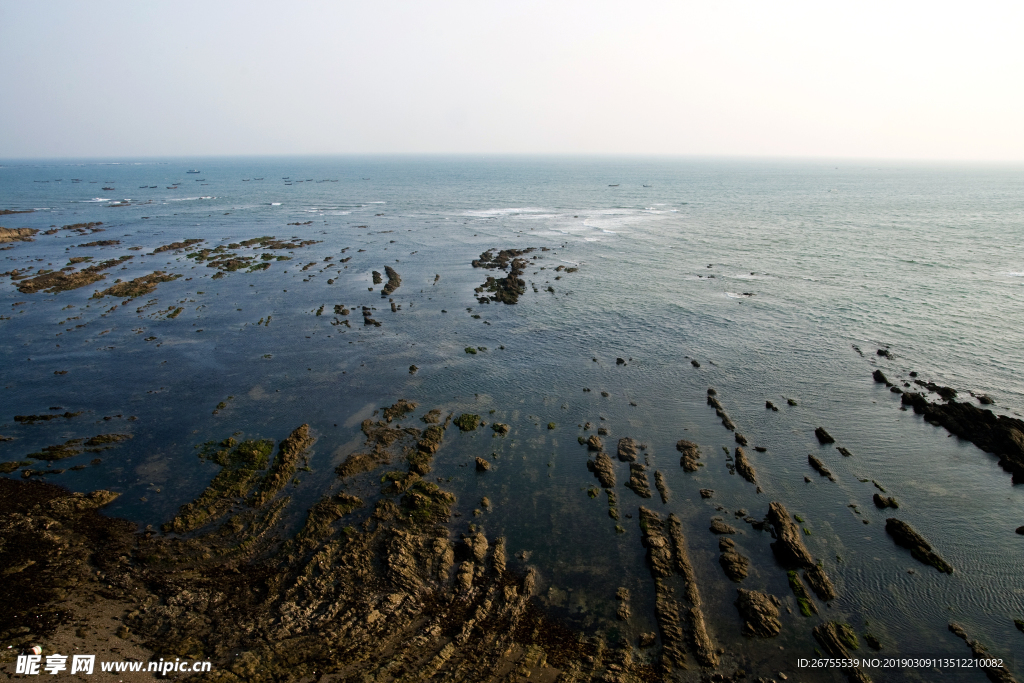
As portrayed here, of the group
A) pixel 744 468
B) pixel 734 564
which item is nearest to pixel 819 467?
pixel 744 468

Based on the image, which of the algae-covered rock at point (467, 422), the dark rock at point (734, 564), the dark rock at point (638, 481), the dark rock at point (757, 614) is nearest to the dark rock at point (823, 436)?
the dark rock at point (638, 481)

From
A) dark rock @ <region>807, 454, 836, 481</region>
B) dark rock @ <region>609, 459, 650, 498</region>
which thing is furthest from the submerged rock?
dark rock @ <region>807, 454, 836, 481</region>

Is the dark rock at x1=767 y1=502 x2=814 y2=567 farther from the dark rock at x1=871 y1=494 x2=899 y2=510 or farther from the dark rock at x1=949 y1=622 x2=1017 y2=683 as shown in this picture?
the dark rock at x1=871 y1=494 x2=899 y2=510

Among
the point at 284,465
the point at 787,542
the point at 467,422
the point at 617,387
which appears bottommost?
the point at 787,542

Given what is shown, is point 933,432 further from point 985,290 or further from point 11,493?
point 11,493

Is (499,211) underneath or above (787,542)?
above

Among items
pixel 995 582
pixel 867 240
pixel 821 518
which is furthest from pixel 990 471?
pixel 867 240

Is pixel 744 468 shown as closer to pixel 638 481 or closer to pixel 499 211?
pixel 638 481
